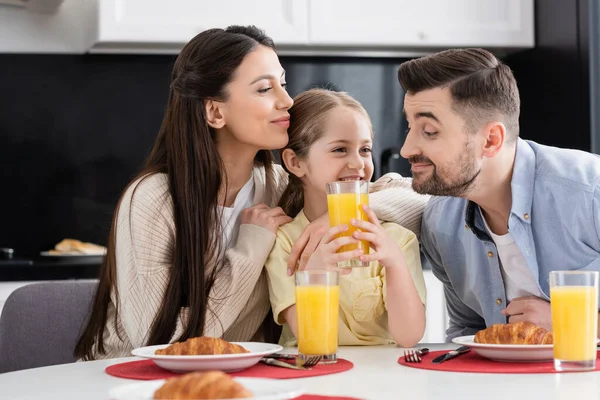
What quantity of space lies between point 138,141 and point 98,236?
49 centimetres

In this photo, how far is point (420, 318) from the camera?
188 centimetres

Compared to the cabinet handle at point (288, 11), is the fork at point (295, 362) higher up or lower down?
lower down

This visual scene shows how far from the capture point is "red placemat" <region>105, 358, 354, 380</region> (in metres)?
1.41

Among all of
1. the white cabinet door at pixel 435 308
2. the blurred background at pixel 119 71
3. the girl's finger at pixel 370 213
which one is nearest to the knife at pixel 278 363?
the girl's finger at pixel 370 213

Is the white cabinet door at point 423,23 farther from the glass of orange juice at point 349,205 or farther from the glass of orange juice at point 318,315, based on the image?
the glass of orange juice at point 318,315

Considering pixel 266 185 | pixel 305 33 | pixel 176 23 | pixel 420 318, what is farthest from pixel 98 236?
pixel 420 318

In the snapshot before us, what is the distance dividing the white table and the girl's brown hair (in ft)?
2.85

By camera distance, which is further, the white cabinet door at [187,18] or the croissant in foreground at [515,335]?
the white cabinet door at [187,18]

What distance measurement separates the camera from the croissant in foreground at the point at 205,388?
103 centimetres

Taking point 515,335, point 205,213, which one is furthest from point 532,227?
point 205,213

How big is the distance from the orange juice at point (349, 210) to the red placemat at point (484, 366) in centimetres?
29

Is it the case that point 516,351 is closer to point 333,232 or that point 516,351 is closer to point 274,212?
point 333,232

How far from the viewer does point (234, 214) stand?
2.30 m

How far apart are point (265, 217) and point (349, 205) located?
1.42ft
